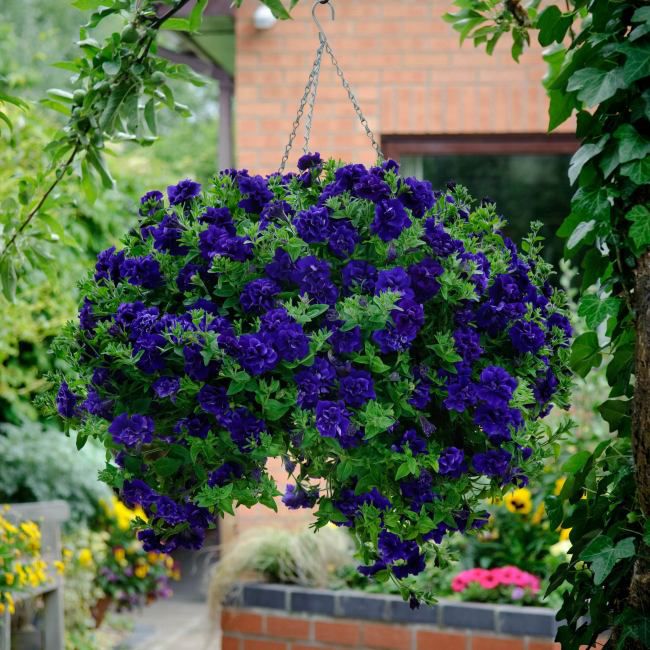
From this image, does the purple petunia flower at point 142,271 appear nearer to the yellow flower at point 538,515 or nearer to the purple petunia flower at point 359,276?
the purple petunia flower at point 359,276

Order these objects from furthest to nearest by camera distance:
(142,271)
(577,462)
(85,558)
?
(85,558)
(577,462)
(142,271)

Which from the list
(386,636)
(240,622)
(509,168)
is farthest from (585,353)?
(509,168)

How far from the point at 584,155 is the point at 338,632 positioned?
257 centimetres

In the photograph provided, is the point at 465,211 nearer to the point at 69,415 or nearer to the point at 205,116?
the point at 69,415

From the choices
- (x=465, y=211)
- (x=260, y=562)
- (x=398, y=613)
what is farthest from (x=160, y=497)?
(x=260, y=562)

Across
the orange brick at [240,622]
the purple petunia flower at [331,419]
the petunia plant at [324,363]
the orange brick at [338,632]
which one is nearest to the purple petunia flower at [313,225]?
the petunia plant at [324,363]

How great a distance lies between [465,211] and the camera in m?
1.61

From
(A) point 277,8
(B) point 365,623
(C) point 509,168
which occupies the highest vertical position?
(C) point 509,168

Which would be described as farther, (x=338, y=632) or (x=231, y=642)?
(x=231, y=642)

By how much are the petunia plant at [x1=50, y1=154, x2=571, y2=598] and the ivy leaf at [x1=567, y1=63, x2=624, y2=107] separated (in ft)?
0.90

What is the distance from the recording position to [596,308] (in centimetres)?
144

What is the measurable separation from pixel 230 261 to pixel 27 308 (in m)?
3.47

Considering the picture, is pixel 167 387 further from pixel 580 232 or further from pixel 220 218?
pixel 580 232

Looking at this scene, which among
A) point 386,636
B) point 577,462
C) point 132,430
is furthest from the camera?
point 386,636
